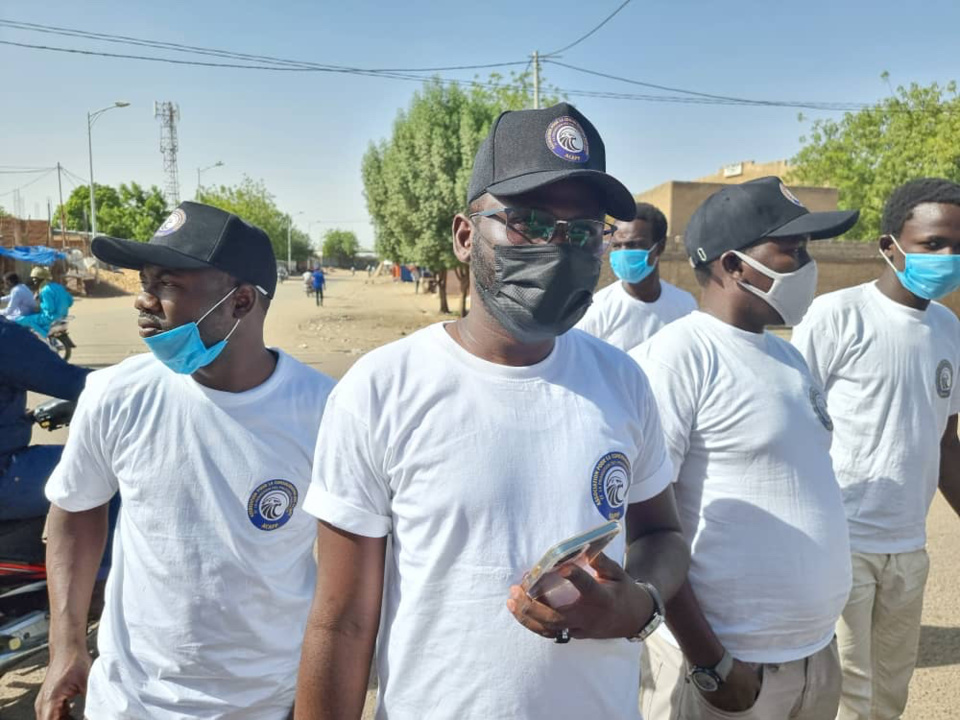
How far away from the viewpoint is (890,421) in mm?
2906

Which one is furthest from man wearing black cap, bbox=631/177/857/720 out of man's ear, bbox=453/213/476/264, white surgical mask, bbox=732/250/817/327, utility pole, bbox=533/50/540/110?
utility pole, bbox=533/50/540/110

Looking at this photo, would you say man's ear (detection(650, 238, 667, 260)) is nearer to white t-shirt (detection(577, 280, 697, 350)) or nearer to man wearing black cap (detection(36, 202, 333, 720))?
white t-shirt (detection(577, 280, 697, 350))

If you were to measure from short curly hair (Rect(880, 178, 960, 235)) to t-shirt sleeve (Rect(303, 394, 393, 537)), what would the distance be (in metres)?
2.75

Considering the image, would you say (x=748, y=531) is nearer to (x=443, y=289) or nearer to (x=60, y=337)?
(x=60, y=337)

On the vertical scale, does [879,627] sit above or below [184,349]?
below

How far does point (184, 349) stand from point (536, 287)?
120 centimetres

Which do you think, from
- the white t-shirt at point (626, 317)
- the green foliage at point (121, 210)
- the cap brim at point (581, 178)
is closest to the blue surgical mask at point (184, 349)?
the cap brim at point (581, 178)

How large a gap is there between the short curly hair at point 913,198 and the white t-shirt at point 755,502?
1478 mm

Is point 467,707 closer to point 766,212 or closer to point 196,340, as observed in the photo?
point 196,340

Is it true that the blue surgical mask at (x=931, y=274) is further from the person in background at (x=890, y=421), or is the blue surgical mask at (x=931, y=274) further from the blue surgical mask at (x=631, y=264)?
the blue surgical mask at (x=631, y=264)

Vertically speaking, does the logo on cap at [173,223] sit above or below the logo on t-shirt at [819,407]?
above

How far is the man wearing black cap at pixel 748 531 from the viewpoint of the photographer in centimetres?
211

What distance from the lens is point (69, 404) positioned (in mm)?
3174

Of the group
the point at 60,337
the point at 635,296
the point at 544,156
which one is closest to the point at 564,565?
the point at 544,156
